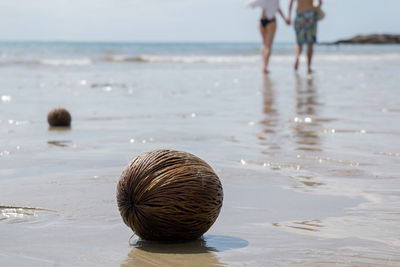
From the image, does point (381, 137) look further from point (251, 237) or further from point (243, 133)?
point (251, 237)

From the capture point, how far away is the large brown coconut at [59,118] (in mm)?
6531

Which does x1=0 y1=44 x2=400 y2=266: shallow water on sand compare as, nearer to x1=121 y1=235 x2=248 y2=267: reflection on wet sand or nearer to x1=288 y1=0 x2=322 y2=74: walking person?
x1=121 y1=235 x2=248 y2=267: reflection on wet sand

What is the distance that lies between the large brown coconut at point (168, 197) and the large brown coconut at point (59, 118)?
4087mm

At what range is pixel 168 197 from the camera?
8.11 feet

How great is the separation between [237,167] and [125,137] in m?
1.73

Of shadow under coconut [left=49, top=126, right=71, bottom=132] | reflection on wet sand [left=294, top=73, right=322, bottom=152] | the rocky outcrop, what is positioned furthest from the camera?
the rocky outcrop

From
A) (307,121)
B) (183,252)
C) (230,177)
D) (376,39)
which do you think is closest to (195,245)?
(183,252)

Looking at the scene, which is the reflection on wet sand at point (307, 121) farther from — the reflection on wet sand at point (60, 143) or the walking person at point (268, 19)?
the walking person at point (268, 19)

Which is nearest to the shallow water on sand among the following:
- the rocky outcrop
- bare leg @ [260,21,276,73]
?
bare leg @ [260,21,276,73]

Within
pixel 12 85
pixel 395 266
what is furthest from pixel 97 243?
pixel 12 85

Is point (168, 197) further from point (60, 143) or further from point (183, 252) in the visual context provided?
point (60, 143)

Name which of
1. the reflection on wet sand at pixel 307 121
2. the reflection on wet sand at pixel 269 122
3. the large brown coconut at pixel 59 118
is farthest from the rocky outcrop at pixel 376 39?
the large brown coconut at pixel 59 118

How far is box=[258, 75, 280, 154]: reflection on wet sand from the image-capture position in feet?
17.2

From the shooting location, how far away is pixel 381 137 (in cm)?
548
